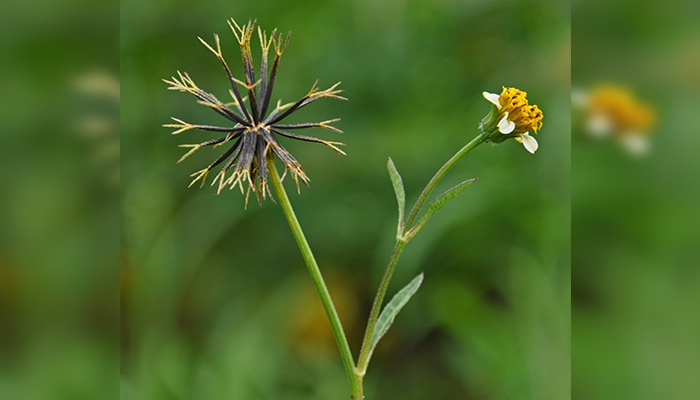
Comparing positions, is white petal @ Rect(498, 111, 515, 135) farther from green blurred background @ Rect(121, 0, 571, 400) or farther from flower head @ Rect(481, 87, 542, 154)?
green blurred background @ Rect(121, 0, 571, 400)

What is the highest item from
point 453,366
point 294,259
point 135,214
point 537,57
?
point 537,57

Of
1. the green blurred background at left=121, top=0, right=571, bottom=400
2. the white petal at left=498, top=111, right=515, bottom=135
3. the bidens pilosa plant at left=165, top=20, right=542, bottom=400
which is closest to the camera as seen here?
the bidens pilosa plant at left=165, top=20, right=542, bottom=400

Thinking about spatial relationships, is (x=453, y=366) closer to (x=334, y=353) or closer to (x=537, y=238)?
(x=334, y=353)

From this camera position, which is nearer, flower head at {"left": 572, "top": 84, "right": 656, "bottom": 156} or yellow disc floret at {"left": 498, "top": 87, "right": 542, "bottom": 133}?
flower head at {"left": 572, "top": 84, "right": 656, "bottom": 156}

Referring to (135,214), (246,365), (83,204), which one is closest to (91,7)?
(83,204)

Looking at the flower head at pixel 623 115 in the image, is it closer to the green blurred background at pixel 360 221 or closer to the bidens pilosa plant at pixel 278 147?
the bidens pilosa plant at pixel 278 147

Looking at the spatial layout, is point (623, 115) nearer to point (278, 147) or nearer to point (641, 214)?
point (641, 214)

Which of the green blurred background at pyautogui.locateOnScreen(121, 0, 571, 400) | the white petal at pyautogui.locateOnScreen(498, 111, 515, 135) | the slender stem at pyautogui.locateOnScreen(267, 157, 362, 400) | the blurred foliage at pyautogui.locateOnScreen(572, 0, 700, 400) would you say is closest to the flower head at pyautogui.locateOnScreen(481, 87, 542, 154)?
the white petal at pyautogui.locateOnScreen(498, 111, 515, 135)
